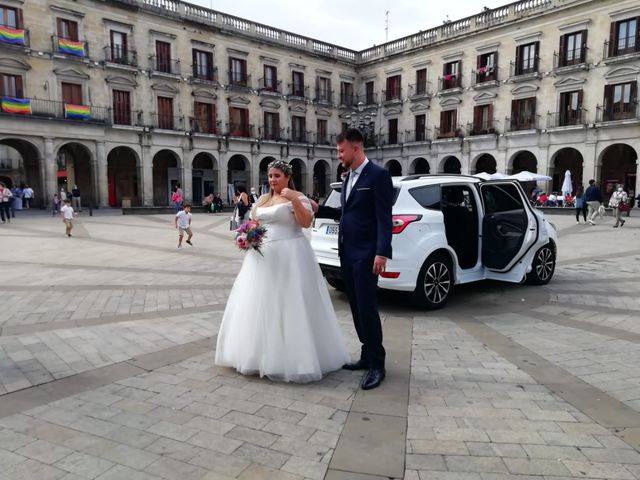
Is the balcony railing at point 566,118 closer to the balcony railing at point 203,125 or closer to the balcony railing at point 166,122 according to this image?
the balcony railing at point 203,125

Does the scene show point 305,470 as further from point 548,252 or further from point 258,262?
point 548,252

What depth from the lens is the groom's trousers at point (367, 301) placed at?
3.65 metres

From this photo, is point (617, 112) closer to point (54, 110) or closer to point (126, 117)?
point (126, 117)

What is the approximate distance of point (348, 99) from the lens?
140 feet

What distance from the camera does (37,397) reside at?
340cm

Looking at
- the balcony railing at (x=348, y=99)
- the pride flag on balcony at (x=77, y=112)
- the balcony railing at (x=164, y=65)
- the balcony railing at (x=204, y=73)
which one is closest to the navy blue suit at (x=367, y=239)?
the pride flag on balcony at (x=77, y=112)

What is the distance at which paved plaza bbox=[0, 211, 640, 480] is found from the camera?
2576 mm

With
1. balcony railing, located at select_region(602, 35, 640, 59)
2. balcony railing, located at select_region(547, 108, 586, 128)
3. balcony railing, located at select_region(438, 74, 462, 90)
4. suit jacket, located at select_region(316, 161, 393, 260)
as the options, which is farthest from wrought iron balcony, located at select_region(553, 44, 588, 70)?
suit jacket, located at select_region(316, 161, 393, 260)

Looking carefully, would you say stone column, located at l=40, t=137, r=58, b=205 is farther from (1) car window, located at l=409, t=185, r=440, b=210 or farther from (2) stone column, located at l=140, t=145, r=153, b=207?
(1) car window, located at l=409, t=185, r=440, b=210

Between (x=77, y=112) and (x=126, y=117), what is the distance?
332cm

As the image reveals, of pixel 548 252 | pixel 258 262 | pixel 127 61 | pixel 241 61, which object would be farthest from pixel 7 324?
pixel 241 61

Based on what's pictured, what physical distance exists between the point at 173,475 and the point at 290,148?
37967mm

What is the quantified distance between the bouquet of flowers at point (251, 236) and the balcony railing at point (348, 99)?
133ft

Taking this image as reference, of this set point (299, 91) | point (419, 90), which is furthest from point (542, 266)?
point (299, 91)
